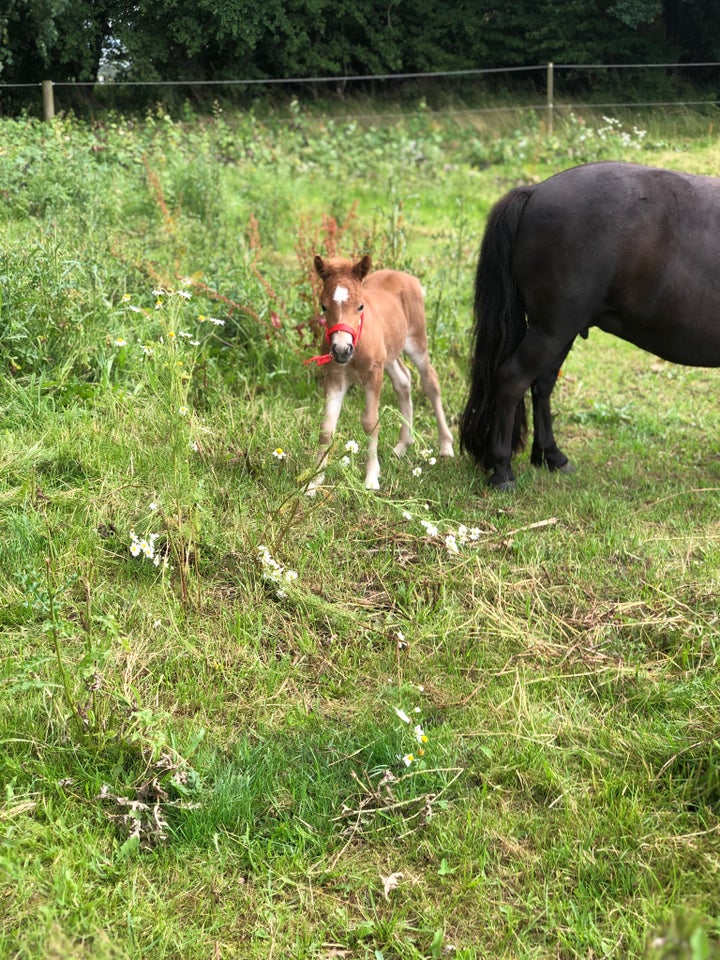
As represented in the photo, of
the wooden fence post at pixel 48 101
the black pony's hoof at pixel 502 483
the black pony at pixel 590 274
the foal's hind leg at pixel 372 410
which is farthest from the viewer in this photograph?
the wooden fence post at pixel 48 101

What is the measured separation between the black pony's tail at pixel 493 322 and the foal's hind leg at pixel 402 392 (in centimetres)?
35

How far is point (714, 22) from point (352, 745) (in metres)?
14.5

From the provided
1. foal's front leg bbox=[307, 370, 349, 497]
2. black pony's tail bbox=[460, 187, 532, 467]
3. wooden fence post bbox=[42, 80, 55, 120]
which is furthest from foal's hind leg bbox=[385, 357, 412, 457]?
wooden fence post bbox=[42, 80, 55, 120]

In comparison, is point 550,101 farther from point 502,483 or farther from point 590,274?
point 502,483

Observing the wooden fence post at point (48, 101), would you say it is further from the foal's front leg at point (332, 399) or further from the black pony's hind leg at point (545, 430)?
the black pony's hind leg at point (545, 430)

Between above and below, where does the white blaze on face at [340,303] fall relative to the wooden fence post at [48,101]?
below

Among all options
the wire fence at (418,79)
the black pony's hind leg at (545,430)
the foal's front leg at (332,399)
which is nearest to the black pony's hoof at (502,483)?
the black pony's hind leg at (545,430)

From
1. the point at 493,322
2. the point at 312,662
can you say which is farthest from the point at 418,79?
the point at 312,662

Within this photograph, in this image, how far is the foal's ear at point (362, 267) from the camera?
4.45m

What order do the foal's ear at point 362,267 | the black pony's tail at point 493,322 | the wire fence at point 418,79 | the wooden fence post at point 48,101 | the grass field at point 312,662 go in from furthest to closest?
the wire fence at point 418,79 < the wooden fence post at point 48,101 < the black pony's tail at point 493,322 < the foal's ear at point 362,267 < the grass field at point 312,662

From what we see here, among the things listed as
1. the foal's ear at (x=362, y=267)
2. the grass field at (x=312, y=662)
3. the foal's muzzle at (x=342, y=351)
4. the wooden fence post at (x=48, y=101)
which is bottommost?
the grass field at (x=312, y=662)

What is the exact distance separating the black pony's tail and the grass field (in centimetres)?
28

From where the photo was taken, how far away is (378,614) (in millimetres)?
3977

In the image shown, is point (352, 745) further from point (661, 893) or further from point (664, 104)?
point (664, 104)
